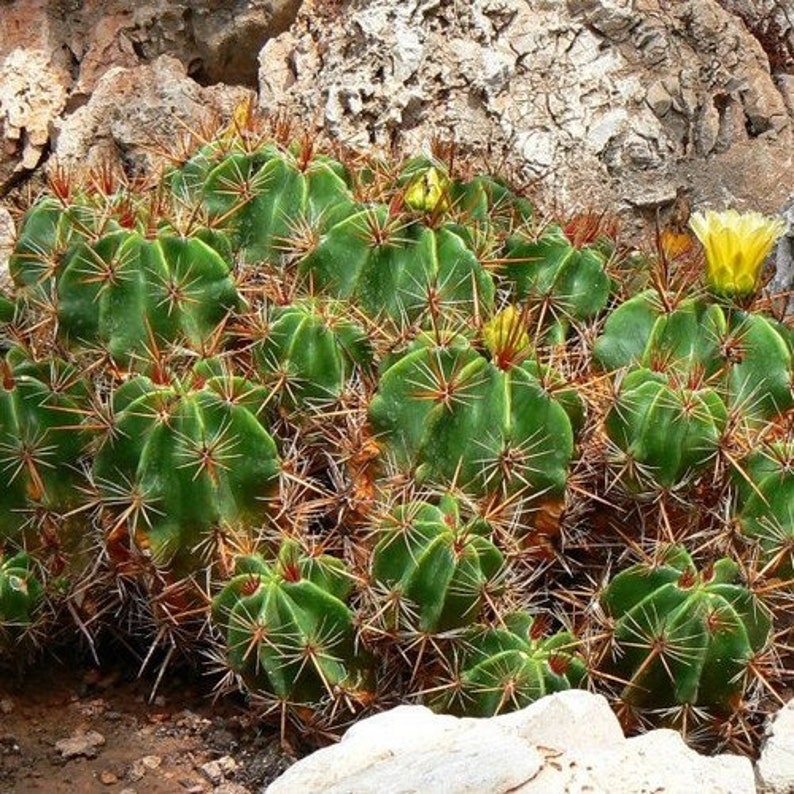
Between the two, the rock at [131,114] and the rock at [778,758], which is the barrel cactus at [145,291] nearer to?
the rock at [131,114]

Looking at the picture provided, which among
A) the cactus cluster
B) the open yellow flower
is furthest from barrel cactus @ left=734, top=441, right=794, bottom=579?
the open yellow flower

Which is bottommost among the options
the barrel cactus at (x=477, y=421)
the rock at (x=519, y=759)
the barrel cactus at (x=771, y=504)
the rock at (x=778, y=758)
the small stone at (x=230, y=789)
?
the small stone at (x=230, y=789)

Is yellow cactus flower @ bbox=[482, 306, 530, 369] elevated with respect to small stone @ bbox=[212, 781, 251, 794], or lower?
elevated

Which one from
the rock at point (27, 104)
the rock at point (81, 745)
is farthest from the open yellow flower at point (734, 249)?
the rock at point (27, 104)

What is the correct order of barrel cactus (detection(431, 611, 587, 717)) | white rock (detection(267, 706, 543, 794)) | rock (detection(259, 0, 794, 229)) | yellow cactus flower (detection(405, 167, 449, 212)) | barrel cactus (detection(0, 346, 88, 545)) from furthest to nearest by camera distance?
rock (detection(259, 0, 794, 229)), yellow cactus flower (detection(405, 167, 449, 212)), barrel cactus (detection(0, 346, 88, 545)), barrel cactus (detection(431, 611, 587, 717)), white rock (detection(267, 706, 543, 794))

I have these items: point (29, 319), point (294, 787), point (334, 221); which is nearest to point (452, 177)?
point (334, 221)

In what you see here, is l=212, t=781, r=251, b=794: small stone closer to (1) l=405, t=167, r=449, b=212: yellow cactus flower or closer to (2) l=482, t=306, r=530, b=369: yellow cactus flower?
(2) l=482, t=306, r=530, b=369: yellow cactus flower

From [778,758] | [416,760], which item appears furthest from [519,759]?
[778,758]
